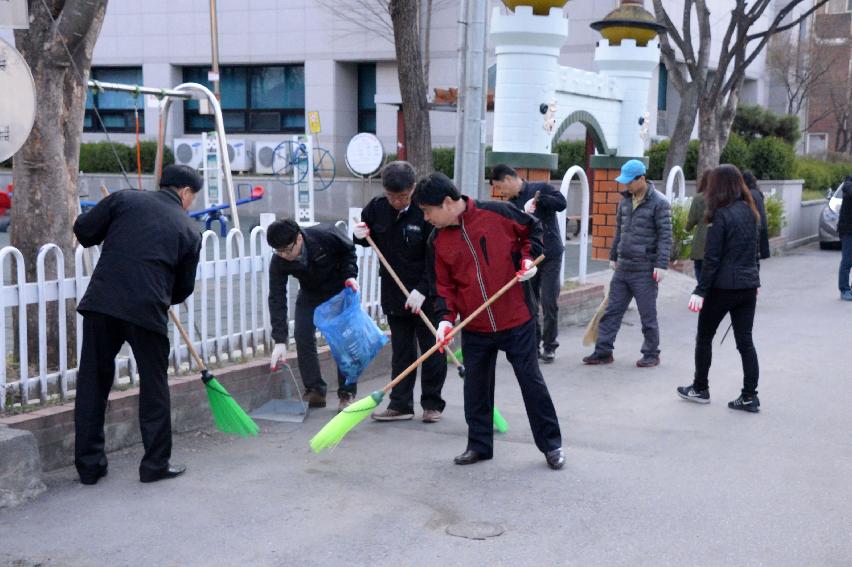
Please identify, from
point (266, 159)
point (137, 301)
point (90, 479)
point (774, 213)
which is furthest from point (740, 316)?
point (266, 159)

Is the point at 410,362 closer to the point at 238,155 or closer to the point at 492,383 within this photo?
the point at 492,383

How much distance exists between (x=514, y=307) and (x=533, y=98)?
6.75 metres

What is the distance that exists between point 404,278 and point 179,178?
1.75 m

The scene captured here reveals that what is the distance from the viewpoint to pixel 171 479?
5.39 meters

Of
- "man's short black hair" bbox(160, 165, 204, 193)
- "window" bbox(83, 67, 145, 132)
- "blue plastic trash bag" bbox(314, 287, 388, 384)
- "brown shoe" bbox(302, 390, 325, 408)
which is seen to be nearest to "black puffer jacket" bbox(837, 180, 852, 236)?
"blue plastic trash bag" bbox(314, 287, 388, 384)

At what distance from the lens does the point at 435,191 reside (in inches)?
209

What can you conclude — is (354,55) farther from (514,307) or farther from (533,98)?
(514,307)

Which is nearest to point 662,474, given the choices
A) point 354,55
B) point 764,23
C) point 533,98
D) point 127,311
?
point 127,311

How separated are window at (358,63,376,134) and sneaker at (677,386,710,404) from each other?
21244mm

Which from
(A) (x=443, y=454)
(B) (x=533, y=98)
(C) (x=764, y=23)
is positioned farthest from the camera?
(C) (x=764, y=23)

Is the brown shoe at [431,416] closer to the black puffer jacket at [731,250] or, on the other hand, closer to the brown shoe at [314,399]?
the brown shoe at [314,399]

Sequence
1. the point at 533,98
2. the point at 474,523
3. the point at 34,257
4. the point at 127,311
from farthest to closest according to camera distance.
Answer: the point at 533,98 < the point at 34,257 < the point at 127,311 < the point at 474,523

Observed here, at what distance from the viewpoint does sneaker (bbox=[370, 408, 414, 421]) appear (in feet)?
21.8

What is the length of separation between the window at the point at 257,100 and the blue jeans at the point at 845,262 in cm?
1807
